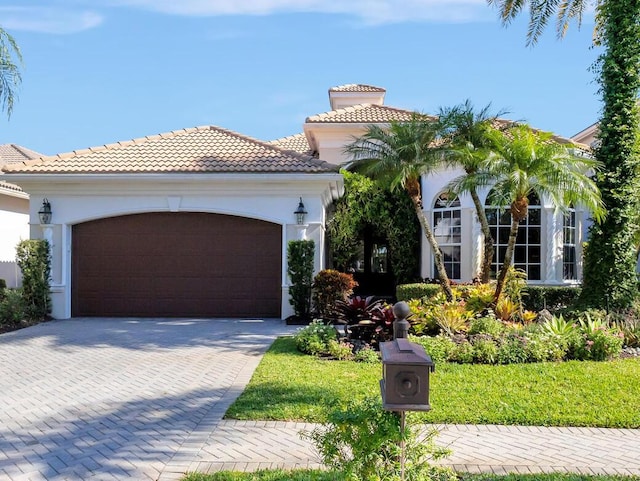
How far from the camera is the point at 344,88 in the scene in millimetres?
24828

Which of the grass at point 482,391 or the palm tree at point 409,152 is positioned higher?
the palm tree at point 409,152

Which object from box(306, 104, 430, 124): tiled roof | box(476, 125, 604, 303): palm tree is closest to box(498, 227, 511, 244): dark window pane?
box(476, 125, 604, 303): palm tree

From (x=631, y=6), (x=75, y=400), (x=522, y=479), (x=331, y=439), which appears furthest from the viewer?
(x=631, y=6)

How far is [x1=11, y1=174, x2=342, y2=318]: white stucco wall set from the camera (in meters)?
13.7

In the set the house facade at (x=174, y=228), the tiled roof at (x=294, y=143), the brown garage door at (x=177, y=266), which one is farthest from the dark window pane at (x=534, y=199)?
the tiled roof at (x=294, y=143)

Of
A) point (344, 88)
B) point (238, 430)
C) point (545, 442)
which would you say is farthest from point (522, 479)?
point (344, 88)

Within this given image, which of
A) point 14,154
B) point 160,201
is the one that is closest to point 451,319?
point 160,201

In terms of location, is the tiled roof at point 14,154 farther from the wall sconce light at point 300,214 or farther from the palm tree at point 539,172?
the palm tree at point 539,172

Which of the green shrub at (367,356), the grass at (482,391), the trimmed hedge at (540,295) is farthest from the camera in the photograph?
the trimmed hedge at (540,295)

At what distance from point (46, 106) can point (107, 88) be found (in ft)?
6.08

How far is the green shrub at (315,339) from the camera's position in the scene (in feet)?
30.5

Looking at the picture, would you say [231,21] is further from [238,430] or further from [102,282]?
[238,430]

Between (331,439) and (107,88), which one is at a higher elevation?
(107,88)

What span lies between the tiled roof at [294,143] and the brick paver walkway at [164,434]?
49.7 ft
